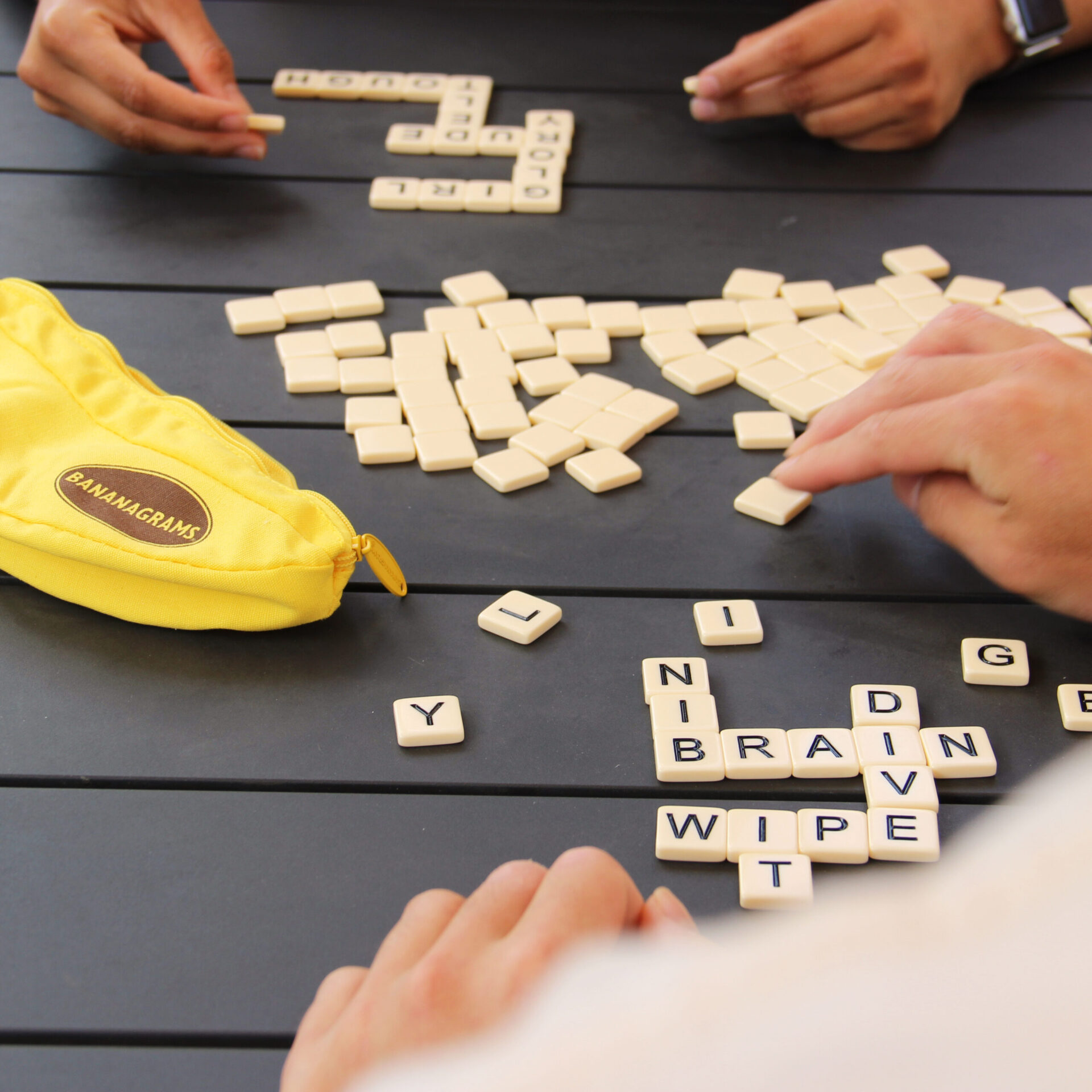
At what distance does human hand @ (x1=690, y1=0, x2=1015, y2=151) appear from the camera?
5.41ft

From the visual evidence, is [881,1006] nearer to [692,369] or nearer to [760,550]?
[760,550]

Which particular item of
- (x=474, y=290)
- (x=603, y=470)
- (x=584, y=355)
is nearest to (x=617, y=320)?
(x=584, y=355)

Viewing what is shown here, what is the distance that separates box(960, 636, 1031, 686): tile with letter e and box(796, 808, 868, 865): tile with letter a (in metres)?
0.21

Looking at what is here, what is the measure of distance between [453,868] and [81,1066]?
0.27 m

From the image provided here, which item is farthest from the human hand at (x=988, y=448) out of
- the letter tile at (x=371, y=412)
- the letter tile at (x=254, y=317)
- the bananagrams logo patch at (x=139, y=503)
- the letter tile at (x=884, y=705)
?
the letter tile at (x=254, y=317)

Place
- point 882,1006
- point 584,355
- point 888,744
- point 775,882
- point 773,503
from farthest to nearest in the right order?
point 584,355 < point 773,503 < point 888,744 < point 775,882 < point 882,1006

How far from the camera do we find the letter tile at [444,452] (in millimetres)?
1176

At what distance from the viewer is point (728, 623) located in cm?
98

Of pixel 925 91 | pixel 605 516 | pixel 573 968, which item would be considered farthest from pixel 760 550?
pixel 925 91

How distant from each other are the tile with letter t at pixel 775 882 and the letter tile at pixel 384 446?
0.60m

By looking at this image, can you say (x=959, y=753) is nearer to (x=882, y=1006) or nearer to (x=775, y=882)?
(x=775, y=882)

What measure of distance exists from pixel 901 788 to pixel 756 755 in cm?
11

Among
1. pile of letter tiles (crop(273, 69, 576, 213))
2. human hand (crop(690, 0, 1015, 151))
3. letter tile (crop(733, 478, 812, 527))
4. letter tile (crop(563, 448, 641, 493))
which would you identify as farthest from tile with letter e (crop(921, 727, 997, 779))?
human hand (crop(690, 0, 1015, 151))

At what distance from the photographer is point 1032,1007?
40cm
